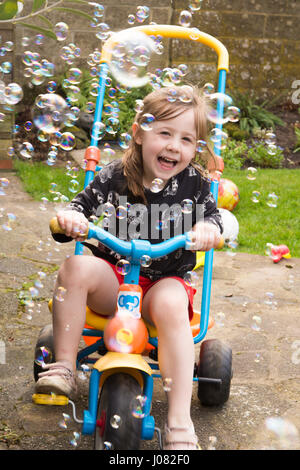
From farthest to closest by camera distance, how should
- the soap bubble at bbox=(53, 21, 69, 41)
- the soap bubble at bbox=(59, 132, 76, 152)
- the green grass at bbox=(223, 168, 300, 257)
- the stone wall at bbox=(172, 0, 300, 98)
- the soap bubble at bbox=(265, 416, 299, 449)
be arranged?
the stone wall at bbox=(172, 0, 300, 98), the green grass at bbox=(223, 168, 300, 257), the soap bubble at bbox=(53, 21, 69, 41), the soap bubble at bbox=(59, 132, 76, 152), the soap bubble at bbox=(265, 416, 299, 449)

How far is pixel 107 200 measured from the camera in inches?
83.4

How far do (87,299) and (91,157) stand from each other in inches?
25.0

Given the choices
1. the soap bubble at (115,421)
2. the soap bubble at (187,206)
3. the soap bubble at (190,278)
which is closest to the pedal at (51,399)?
the soap bubble at (115,421)

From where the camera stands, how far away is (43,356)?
1930 millimetres

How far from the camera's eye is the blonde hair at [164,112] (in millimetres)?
2014

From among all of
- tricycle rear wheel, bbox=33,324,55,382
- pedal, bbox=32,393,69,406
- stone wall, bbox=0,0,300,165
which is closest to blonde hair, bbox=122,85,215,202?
tricycle rear wheel, bbox=33,324,55,382

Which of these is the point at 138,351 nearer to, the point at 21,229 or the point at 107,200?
the point at 107,200

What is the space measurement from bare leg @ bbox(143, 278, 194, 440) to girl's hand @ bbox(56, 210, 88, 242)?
31 centimetres

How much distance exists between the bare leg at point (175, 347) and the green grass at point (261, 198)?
231cm

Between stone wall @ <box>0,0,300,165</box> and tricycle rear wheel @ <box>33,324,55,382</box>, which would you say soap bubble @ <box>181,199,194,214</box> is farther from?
stone wall @ <box>0,0,300,165</box>

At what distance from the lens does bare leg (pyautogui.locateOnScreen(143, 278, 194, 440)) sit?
5.37ft

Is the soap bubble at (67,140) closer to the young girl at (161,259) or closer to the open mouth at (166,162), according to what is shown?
the young girl at (161,259)

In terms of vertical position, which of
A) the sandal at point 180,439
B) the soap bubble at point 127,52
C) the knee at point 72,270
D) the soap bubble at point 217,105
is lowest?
the sandal at point 180,439
